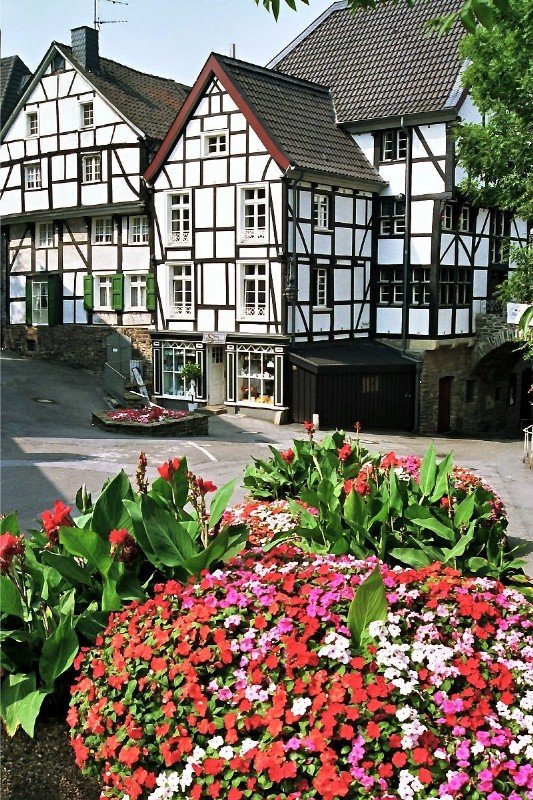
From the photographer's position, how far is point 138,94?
31156 mm

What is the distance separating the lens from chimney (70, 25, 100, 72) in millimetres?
30125

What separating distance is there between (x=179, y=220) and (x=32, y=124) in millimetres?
7566

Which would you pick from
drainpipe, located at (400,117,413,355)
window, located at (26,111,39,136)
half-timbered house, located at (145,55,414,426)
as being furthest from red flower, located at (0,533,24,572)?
window, located at (26,111,39,136)

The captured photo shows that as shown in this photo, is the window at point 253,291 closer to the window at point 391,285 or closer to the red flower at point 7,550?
the window at point 391,285

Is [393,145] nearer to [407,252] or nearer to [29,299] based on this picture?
[407,252]

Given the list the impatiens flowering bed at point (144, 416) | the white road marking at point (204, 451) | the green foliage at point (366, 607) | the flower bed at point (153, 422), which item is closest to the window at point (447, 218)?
the flower bed at point (153, 422)

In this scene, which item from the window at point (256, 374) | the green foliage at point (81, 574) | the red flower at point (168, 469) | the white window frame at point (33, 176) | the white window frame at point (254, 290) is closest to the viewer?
the green foliage at point (81, 574)

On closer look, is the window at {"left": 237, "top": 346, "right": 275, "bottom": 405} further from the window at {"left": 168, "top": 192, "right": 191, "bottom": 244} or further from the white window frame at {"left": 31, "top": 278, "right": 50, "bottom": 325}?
the white window frame at {"left": 31, "top": 278, "right": 50, "bottom": 325}

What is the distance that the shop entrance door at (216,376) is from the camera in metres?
27.6

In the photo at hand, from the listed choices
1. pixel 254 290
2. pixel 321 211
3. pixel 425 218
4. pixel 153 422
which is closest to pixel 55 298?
pixel 254 290

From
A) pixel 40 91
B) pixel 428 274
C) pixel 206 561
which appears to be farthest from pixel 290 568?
pixel 40 91

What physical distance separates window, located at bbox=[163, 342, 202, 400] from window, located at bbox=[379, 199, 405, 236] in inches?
278

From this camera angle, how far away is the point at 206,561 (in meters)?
5.27

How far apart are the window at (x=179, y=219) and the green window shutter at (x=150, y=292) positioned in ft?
4.67
